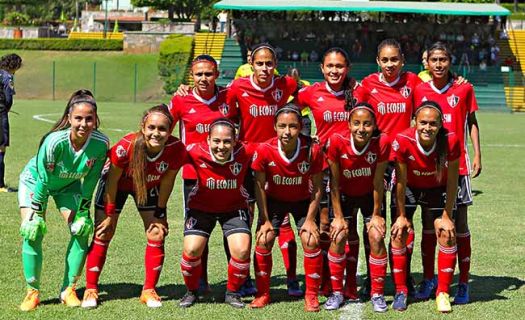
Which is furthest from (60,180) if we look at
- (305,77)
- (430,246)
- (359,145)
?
(305,77)

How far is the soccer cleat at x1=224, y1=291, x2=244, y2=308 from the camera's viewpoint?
21.0 feet

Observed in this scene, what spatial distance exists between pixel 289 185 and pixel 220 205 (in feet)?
1.80

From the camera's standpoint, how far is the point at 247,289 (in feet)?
22.7

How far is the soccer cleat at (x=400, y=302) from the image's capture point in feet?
20.8

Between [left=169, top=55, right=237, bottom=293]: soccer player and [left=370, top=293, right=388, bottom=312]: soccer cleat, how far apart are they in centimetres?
138

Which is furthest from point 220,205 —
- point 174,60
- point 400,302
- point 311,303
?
point 174,60

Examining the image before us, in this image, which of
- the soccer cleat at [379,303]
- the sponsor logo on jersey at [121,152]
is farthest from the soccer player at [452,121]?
the sponsor logo on jersey at [121,152]

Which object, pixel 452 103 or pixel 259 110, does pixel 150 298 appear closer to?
pixel 259 110

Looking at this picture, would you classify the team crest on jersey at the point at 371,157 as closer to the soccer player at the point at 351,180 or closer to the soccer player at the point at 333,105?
the soccer player at the point at 351,180

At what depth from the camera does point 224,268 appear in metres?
7.72

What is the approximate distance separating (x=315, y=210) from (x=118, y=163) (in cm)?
151

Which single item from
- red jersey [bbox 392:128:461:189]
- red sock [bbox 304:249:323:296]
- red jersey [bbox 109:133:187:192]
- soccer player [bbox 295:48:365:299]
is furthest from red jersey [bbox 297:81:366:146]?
red jersey [bbox 109:133:187:192]

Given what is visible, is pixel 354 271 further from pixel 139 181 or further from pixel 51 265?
pixel 51 265

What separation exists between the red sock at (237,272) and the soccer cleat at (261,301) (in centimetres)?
18
